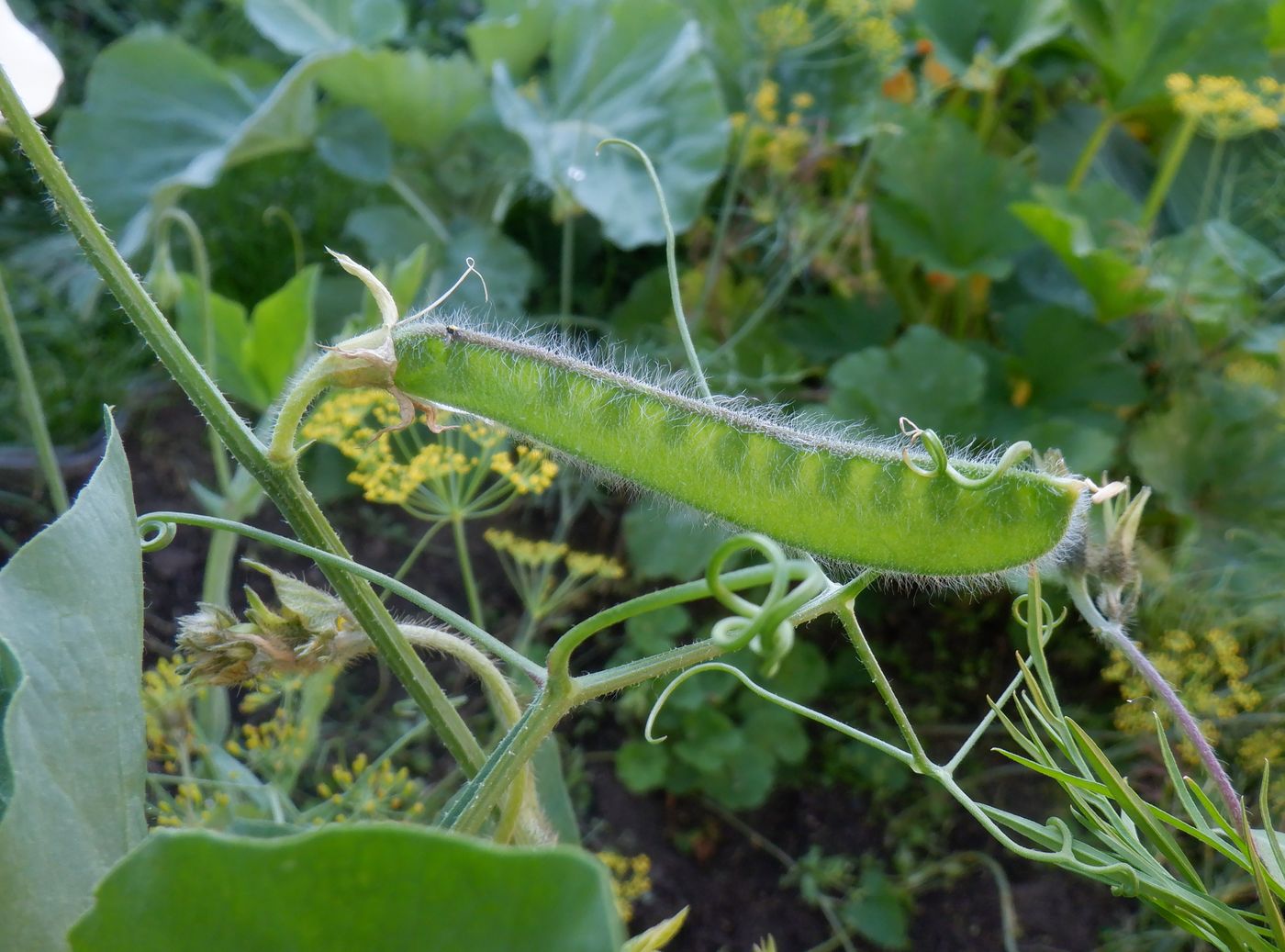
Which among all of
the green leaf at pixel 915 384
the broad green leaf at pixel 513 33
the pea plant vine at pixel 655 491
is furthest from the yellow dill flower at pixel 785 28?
the pea plant vine at pixel 655 491

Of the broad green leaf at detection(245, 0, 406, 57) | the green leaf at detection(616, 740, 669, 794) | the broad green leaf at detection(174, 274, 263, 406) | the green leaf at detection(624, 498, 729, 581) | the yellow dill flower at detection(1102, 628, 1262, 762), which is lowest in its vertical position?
the green leaf at detection(616, 740, 669, 794)

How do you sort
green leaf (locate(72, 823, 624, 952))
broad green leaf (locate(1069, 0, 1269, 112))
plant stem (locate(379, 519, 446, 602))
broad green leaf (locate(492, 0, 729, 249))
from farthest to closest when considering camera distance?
broad green leaf (locate(1069, 0, 1269, 112)), broad green leaf (locate(492, 0, 729, 249)), plant stem (locate(379, 519, 446, 602)), green leaf (locate(72, 823, 624, 952))

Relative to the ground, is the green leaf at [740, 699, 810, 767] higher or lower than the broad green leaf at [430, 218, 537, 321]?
lower

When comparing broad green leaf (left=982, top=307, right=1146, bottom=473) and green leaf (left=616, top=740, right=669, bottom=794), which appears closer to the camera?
green leaf (left=616, top=740, right=669, bottom=794)

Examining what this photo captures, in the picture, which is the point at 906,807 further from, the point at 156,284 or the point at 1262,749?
the point at 156,284

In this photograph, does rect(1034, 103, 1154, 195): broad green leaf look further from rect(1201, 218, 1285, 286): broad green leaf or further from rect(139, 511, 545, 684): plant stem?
rect(139, 511, 545, 684): plant stem

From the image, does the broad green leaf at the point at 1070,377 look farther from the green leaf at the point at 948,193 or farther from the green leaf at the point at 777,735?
the green leaf at the point at 777,735

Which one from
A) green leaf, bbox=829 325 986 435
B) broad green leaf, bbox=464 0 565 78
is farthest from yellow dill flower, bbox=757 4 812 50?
green leaf, bbox=829 325 986 435
